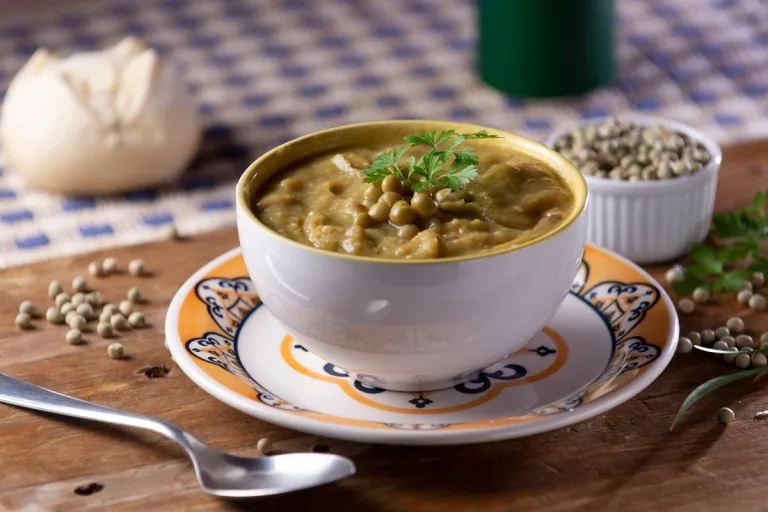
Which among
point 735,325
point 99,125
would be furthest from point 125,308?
point 735,325

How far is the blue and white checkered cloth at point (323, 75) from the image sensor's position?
253cm

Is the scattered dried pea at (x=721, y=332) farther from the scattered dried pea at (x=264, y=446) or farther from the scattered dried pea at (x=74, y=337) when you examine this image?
the scattered dried pea at (x=74, y=337)

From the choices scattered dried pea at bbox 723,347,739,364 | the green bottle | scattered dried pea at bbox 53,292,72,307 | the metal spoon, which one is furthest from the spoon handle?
the green bottle

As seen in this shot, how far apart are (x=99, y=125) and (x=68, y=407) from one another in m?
1.18

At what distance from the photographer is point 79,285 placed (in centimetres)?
184

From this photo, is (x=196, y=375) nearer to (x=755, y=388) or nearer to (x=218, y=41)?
(x=755, y=388)

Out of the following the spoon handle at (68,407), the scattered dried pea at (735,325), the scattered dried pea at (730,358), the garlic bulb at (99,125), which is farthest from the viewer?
the garlic bulb at (99,125)

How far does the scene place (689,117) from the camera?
2.91 m

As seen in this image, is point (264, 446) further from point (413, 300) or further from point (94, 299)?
point (94, 299)

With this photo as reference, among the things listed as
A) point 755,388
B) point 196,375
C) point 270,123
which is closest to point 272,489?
point 196,375

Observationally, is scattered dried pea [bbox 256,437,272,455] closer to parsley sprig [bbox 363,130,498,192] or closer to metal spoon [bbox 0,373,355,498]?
metal spoon [bbox 0,373,355,498]

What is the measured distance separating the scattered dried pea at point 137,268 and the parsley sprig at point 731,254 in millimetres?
925

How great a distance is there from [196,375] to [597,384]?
54cm

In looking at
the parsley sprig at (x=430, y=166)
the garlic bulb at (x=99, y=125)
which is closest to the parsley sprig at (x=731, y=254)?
the parsley sprig at (x=430, y=166)
